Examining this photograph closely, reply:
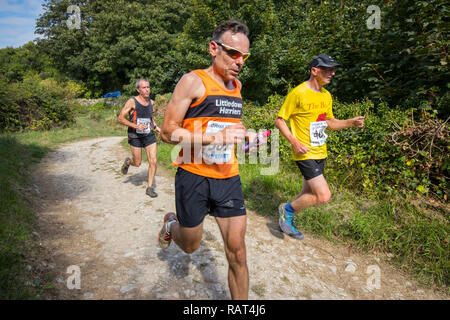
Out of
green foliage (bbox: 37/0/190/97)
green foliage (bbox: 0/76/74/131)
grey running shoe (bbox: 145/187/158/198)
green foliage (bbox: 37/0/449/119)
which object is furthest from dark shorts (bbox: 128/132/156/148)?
green foliage (bbox: 37/0/190/97)

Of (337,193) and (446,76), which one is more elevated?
(446,76)

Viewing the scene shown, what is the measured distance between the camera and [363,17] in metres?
7.25

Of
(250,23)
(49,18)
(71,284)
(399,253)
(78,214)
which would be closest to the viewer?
(71,284)

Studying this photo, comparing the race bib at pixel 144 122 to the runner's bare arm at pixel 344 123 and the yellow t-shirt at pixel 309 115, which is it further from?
the runner's bare arm at pixel 344 123

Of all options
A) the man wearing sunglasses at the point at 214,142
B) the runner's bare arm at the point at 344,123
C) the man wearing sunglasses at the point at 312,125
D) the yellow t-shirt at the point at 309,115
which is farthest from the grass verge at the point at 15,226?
the runner's bare arm at the point at 344,123

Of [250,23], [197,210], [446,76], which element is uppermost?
[250,23]

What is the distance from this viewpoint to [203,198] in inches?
90.2

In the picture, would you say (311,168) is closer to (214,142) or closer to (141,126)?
(214,142)

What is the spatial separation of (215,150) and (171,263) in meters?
1.66

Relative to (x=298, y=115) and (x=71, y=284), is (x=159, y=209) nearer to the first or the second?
(x=71, y=284)

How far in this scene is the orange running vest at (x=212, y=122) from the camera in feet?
7.26

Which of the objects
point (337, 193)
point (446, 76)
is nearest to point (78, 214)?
point (337, 193)

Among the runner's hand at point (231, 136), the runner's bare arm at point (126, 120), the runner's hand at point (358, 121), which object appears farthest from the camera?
the runner's bare arm at point (126, 120)

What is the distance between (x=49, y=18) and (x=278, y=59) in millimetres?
38107
